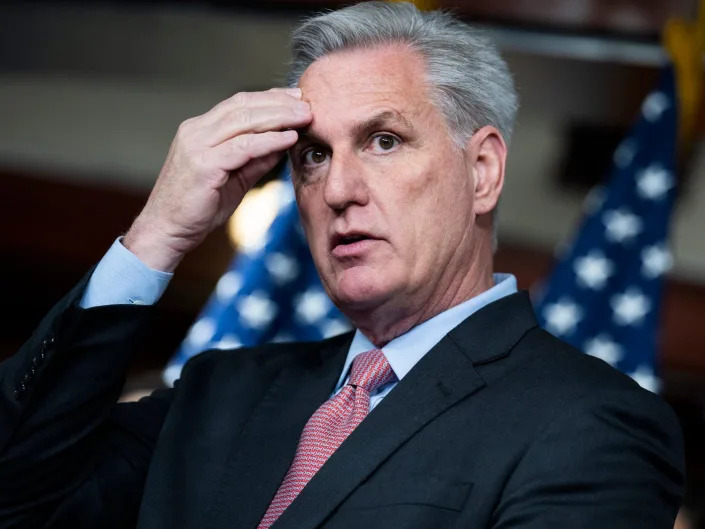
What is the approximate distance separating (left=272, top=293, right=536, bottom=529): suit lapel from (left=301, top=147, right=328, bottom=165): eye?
0.38 m

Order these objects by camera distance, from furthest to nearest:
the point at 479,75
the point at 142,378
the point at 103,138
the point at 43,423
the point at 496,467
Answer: the point at 103,138, the point at 142,378, the point at 479,75, the point at 43,423, the point at 496,467

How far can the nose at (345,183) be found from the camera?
6.01ft

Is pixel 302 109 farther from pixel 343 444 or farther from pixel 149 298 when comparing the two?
pixel 343 444

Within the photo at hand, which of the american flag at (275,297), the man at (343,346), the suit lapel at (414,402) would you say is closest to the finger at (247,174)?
the man at (343,346)

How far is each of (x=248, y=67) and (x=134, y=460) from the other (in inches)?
158

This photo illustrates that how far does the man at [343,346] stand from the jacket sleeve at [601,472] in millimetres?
12

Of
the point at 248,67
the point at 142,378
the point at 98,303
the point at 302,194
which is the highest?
the point at 302,194

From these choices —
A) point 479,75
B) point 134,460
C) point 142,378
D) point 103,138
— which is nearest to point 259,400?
point 134,460

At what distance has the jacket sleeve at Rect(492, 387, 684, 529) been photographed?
1505 millimetres

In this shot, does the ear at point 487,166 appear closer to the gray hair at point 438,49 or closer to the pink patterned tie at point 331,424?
the gray hair at point 438,49

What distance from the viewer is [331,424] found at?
1.85 m

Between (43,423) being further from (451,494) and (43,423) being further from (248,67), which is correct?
(248,67)

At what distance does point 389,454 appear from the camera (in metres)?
1.68

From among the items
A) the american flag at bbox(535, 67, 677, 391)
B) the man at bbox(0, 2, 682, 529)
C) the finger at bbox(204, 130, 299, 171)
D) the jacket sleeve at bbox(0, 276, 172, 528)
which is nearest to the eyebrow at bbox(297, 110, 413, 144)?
the man at bbox(0, 2, 682, 529)
